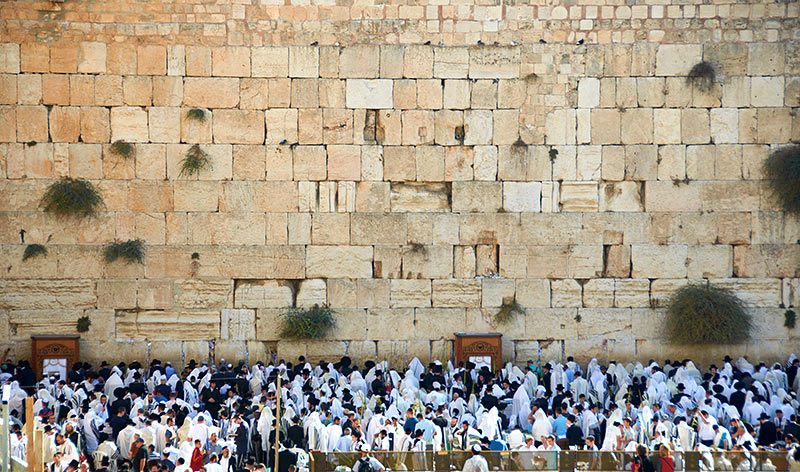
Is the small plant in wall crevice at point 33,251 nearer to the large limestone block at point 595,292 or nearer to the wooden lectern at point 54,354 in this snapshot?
the wooden lectern at point 54,354

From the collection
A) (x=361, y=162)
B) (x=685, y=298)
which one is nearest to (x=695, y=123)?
(x=685, y=298)

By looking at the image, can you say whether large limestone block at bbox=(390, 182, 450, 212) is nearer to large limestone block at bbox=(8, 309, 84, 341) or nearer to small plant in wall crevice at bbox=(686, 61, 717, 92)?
small plant in wall crevice at bbox=(686, 61, 717, 92)

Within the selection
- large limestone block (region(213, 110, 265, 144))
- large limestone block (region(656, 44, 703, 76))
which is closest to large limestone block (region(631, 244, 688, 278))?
large limestone block (region(656, 44, 703, 76))

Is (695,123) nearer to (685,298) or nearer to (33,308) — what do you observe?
(685,298)

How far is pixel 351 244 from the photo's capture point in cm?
1515

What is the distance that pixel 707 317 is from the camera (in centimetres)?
1491

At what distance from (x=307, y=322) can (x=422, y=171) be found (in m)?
3.23

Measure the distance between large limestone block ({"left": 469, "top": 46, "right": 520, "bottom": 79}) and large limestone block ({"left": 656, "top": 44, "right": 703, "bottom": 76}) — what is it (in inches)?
97.1

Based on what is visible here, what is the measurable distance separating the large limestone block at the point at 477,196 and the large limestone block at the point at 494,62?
186 cm

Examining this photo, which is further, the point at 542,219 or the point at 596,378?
the point at 542,219

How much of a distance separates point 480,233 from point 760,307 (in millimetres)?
5025

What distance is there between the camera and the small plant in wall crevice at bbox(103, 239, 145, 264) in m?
14.8

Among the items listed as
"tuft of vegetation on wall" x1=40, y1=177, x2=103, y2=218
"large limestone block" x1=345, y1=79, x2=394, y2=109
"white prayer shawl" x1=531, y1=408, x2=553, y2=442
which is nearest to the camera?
"white prayer shawl" x1=531, y1=408, x2=553, y2=442

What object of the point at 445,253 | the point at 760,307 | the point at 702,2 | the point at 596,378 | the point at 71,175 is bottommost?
the point at 596,378
